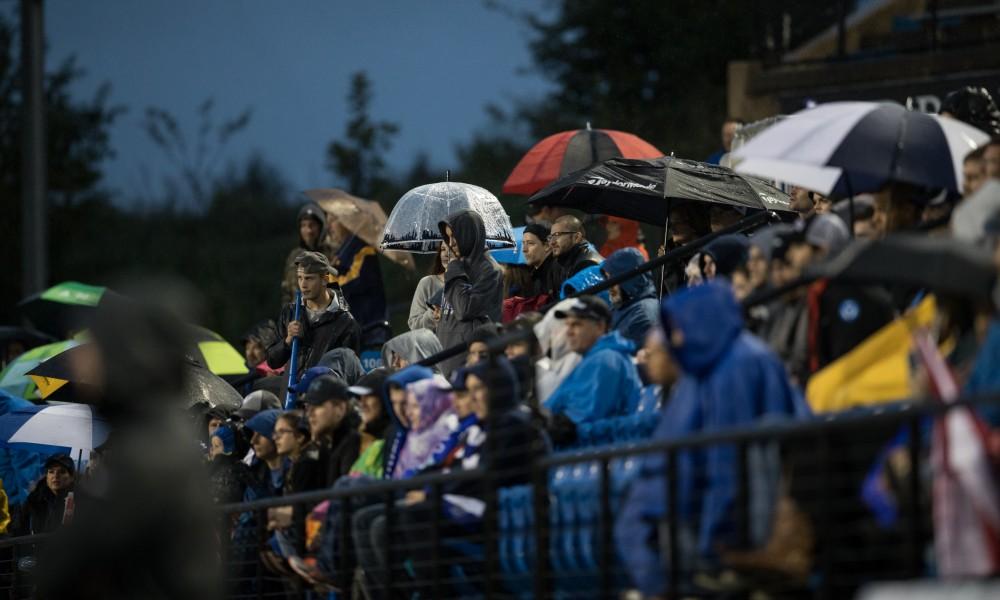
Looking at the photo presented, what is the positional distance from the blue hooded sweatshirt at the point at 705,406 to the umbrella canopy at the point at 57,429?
6.46 metres

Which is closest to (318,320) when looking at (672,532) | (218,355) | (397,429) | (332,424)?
(332,424)

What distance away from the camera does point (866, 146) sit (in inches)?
331

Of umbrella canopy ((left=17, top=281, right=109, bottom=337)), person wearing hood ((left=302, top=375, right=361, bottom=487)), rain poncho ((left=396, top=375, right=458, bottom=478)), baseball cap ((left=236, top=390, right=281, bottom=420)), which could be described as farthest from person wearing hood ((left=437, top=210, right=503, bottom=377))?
umbrella canopy ((left=17, top=281, right=109, bottom=337))

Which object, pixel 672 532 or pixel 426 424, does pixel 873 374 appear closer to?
pixel 672 532

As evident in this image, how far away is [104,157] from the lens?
107 feet

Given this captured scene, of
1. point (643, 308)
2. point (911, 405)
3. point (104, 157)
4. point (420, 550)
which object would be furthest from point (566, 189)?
point (104, 157)

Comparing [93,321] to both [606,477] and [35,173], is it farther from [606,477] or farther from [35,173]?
[35,173]

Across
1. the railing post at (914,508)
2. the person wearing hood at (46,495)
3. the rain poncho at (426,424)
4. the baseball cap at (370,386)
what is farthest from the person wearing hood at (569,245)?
the railing post at (914,508)

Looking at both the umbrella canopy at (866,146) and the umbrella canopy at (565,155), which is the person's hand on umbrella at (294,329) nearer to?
the umbrella canopy at (565,155)

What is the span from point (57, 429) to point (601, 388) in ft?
16.8

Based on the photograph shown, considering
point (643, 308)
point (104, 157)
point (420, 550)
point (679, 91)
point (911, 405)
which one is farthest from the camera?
point (104, 157)

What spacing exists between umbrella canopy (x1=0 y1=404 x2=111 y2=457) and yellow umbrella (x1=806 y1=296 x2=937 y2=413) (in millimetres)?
6541

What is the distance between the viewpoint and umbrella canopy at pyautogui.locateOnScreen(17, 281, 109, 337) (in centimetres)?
1803

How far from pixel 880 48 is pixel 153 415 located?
47.0 ft
